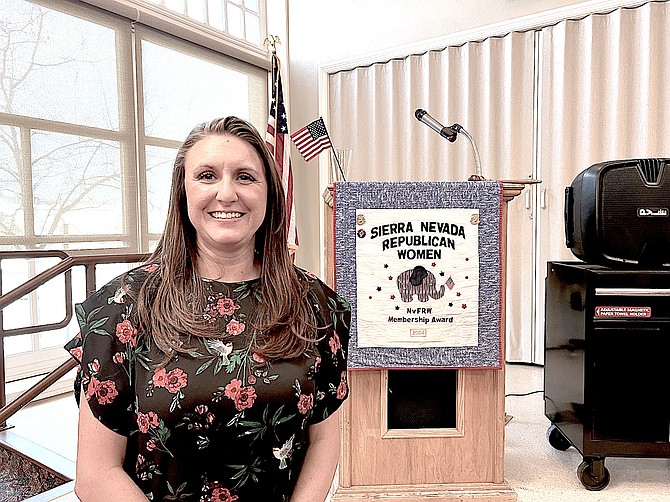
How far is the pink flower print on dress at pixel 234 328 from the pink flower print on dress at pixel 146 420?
203 millimetres

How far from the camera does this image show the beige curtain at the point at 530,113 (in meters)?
3.35

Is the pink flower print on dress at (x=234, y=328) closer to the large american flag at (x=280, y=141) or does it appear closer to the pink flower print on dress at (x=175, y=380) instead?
the pink flower print on dress at (x=175, y=380)

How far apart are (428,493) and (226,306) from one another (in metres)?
1.27

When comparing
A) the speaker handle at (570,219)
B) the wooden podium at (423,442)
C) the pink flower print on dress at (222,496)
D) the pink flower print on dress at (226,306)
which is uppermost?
the speaker handle at (570,219)

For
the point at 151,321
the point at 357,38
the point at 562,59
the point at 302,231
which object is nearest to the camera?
the point at 151,321

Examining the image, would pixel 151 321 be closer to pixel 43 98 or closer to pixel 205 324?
pixel 205 324

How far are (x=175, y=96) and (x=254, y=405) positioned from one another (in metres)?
3.56

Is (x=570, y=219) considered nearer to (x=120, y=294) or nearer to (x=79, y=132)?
(x=120, y=294)

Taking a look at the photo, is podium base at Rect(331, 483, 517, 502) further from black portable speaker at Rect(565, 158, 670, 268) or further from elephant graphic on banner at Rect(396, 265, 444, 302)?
black portable speaker at Rect(565, 158, 670, 268)

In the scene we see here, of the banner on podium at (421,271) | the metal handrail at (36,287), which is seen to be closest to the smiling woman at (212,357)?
the banner on podium at (421,271)

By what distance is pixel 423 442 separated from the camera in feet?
6.43

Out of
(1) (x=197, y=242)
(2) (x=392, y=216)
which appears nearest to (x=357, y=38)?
(2) (x=392, y=216)

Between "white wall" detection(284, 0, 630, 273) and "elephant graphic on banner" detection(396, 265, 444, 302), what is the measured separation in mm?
2653

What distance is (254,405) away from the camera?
3.30 feet
